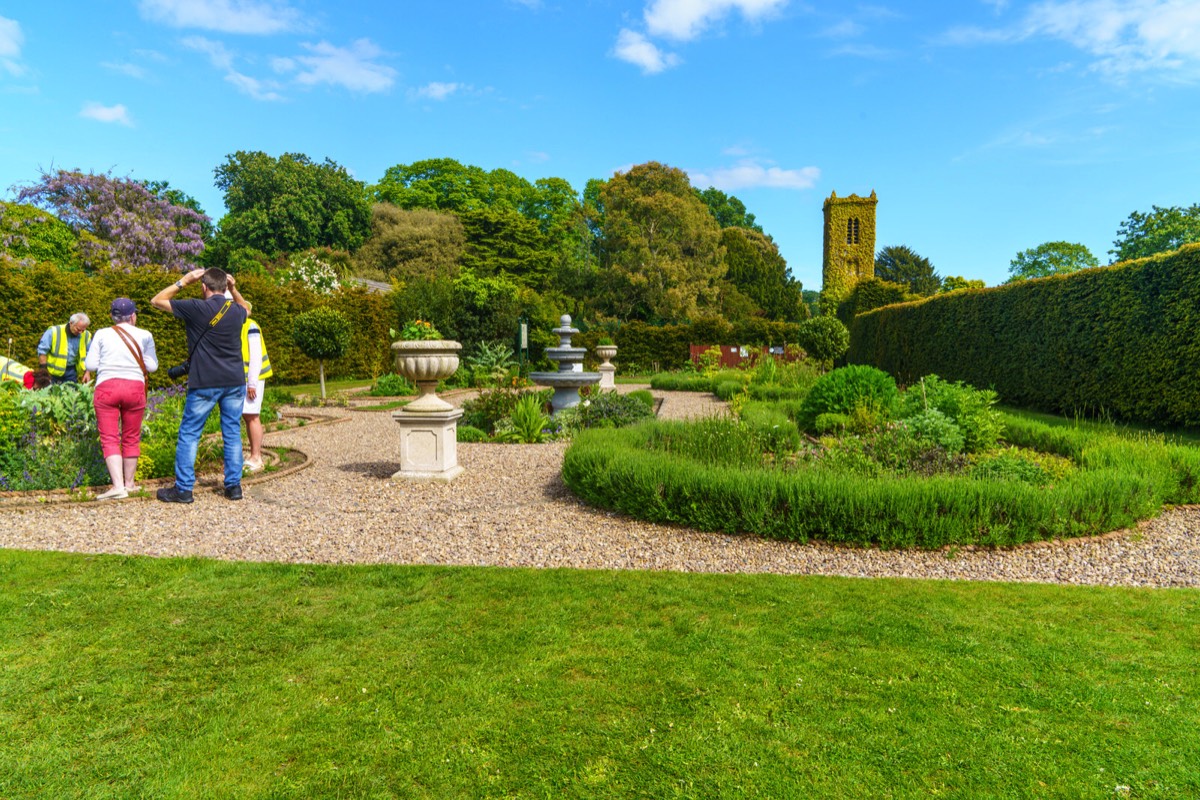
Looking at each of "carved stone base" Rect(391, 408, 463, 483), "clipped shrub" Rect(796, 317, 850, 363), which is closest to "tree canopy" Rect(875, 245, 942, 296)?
"clipped shrub" Rect(796, 317, 850, 363)

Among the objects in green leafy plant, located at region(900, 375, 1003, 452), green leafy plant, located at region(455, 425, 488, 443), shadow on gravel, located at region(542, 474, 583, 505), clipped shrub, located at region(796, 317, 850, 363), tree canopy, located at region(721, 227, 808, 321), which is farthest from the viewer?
tree canopy, located at region(721, 227, 808, 321)

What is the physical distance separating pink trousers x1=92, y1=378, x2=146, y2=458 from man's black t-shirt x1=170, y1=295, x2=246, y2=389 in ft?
1.64

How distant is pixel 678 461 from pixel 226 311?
156 inches

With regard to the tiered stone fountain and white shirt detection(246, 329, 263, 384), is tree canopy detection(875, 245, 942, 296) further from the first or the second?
white shirt detection(246, 329, 263, 384)

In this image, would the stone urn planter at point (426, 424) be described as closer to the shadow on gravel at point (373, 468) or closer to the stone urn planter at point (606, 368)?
the shadow on gravel at point (373, 468)

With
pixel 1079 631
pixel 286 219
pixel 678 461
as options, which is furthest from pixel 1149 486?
pixel 286 219

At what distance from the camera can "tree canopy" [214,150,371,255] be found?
124ft

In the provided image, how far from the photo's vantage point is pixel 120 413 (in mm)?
5562

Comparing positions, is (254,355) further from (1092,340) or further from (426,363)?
(1092,340)

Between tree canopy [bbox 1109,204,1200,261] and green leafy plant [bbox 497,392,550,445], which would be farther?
tree canopy [bbox 1109,204,1200,261]

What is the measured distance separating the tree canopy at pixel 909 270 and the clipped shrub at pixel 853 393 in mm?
37216

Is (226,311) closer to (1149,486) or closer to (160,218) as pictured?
(1149,486)

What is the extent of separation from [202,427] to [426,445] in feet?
6.47

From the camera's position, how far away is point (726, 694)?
8.10 feet
